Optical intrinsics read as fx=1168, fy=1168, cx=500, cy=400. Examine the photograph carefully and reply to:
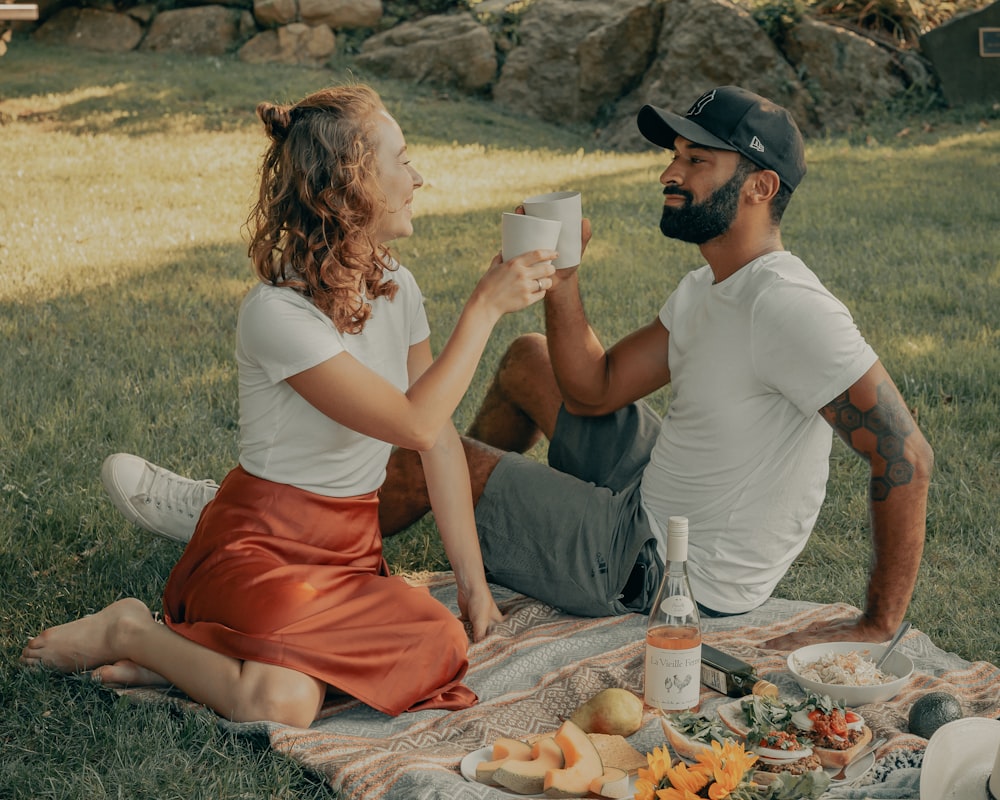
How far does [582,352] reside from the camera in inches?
151

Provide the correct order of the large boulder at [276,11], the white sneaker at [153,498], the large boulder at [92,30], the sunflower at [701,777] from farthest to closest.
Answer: the large boulder at [92,30], the large boulder at [276,11], the white sneaker at [153,498], the sunflower at [701,777]

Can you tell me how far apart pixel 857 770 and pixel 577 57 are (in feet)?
45.1

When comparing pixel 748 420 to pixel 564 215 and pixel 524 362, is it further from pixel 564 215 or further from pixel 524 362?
pixel 524 362

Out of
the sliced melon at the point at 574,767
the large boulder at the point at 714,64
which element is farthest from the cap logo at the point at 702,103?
the large boulder at the point at 714,64

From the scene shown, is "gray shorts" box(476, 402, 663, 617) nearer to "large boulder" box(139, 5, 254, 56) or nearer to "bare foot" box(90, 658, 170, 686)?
"bare foot" box(90, 658, 170, 686)

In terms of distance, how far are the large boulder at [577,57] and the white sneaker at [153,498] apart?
40.1 ft

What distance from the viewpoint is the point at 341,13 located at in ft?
55.4

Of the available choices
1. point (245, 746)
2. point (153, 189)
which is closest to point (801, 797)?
point (245, 746)

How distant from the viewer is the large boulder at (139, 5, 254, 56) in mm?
16938

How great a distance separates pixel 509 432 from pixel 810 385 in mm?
1549

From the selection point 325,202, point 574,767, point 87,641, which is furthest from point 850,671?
point 87,641

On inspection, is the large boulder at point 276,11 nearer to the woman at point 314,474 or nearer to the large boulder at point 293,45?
the large boulder at point 293,45

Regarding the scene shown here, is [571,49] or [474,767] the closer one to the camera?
[474,767]

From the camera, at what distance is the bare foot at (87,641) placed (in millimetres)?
3311
